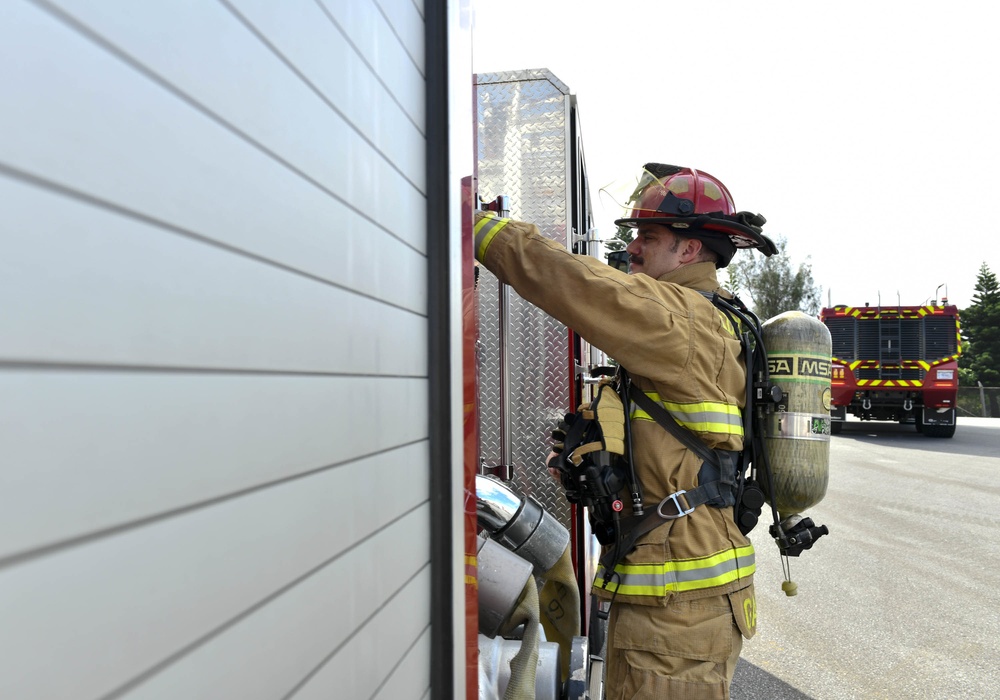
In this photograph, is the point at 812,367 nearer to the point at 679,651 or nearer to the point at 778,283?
the point at 679,651

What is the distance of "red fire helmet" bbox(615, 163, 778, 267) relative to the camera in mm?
2748

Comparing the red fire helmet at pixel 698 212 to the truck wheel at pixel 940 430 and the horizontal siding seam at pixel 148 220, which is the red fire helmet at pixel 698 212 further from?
the truck wheel at pixel 940 430

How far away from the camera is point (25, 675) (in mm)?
525

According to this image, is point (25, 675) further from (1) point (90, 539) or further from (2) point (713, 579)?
(2) point (713, 579)

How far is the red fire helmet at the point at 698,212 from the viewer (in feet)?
9.02

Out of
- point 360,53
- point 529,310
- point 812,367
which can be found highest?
point 360,53

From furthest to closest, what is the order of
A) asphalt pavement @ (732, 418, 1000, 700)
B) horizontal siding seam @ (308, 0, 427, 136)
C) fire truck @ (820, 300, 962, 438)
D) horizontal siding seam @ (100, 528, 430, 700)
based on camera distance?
fire truck @ (820, 300, 962, 438)
asphalt pavement @ (732, 418, 1000, 700)
horizontal siding seam @ (308, 0, 427, 136)
horizontal siding seam @ (100, 528, 430, 700)

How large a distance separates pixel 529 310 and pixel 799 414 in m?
1.48

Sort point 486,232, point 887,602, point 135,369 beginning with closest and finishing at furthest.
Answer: point 135,369 → point 486,232 → point 887,602

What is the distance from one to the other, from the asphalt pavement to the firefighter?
180 cm

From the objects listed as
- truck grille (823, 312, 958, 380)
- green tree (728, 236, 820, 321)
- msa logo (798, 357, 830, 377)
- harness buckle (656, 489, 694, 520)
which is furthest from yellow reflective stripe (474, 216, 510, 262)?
green tree (728, 236, 820, 321)

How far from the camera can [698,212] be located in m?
2.80

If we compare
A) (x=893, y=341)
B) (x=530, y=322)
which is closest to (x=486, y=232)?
(x=530, y=322)

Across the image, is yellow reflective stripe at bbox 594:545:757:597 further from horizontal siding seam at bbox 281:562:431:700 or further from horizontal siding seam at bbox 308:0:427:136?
horizontal siding seam at bbox 308:0:427:136
